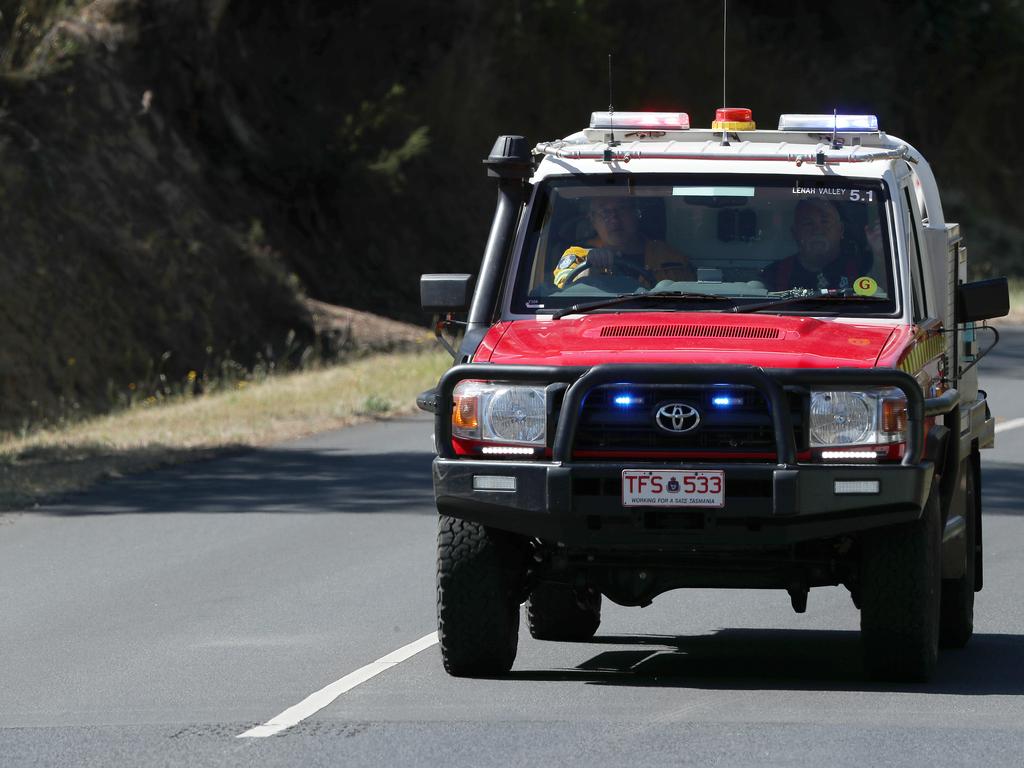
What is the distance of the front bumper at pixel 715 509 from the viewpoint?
8062mm

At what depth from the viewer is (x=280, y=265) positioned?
107 ft

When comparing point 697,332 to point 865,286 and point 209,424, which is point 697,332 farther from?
point 209,424

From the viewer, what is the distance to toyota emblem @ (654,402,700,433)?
8195 mm

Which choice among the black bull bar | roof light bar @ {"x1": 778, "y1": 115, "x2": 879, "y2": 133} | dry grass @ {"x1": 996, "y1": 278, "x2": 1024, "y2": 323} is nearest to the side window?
roof light bar @ {"x1": 778, "y1": 115, "x2": 879, "y2": 133}

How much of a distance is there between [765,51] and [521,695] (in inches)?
1771

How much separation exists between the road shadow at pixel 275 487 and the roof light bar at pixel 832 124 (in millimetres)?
5917

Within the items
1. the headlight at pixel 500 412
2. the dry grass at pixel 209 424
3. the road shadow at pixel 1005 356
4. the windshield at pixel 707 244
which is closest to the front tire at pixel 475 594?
the headlight at pixel 500 412

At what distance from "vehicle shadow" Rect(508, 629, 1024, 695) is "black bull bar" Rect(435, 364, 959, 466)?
3.76ft

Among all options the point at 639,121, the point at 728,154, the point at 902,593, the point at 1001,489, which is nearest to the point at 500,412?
the point at 902,593

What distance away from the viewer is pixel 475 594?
8570 mm

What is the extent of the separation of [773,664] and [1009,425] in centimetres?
1221

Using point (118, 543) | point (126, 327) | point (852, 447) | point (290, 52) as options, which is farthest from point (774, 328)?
point (290, 52)

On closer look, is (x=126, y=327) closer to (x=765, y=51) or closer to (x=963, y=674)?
(x=963, y=674)

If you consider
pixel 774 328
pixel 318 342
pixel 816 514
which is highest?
pixel 774 328
